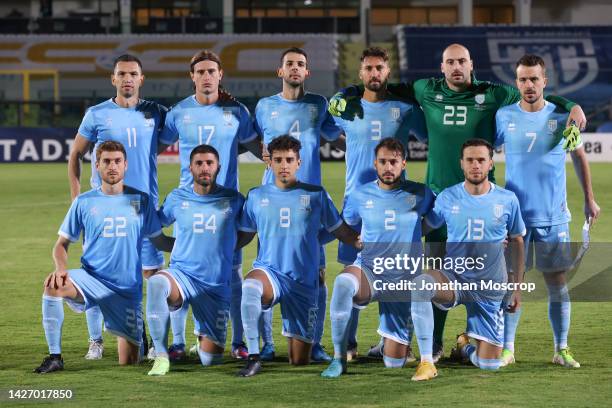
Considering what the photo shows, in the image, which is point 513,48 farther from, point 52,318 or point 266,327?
point 52,318

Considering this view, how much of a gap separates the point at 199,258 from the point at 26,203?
1185 centimetres

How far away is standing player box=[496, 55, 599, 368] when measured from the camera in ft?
24.2

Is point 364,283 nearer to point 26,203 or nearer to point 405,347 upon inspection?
point 405,347

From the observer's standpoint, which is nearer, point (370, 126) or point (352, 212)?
point (352, 212)

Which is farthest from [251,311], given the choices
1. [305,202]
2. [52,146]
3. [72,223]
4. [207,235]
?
[52,146]

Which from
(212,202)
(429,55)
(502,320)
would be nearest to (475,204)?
(502,320)

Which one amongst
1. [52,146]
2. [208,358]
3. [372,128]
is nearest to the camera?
[208,358]

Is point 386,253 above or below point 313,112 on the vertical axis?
below

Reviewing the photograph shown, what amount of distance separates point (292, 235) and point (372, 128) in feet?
3.44

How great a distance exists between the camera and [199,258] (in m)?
7.22

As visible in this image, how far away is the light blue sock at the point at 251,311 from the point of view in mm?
6859

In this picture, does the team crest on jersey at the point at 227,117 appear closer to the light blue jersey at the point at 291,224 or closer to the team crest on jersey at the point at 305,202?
the light blue jersey at the point at 291,224

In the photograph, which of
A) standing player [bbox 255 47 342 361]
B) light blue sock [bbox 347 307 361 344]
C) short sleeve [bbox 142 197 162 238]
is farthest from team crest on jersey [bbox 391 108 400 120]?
short sleeve [bbox 142 197 162 238]

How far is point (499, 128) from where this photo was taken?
24.6ft
